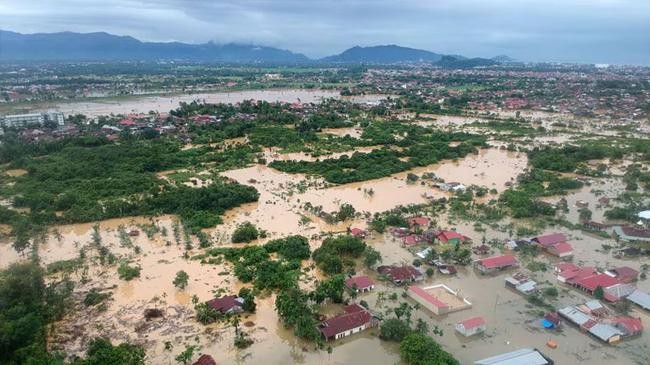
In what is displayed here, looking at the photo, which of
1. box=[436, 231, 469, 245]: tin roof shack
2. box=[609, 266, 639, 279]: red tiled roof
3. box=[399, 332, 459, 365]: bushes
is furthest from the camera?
box=[436, 231, 469, 245]: tin roof shack

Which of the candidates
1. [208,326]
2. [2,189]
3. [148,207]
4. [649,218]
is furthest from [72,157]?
[649,218]

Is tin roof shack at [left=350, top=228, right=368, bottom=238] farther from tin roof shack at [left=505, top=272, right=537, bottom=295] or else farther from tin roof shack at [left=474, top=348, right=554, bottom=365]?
tin roof shack at [left=474, top=348, right=554, bottom=365]

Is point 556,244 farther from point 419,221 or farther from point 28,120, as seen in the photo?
point 28,120

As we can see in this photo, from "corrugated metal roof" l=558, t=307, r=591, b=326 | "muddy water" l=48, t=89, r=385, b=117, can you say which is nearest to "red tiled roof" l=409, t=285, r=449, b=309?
"corrugated metal roof" l=558, t=307, r=591, b=326

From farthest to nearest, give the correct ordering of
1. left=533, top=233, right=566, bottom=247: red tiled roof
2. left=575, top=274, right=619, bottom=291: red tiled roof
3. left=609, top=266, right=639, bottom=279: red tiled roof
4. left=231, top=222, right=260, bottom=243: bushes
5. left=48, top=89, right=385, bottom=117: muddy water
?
left=48, top=89, right=385, bottom=117: muddy water → left=231, top=222, right=260, bottom=243: bushes → left=533, top=233, right=566, bottom=247: red tiled roof → left=609, top=266, right=639, bottom=279: red tiled roof → left=575, top=274, right=619, bottom=291: red tiled roof

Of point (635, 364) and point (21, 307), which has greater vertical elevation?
point (21, 307)

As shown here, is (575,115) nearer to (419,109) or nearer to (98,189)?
(419,109)

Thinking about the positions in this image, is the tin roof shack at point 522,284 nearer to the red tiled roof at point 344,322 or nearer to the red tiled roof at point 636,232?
the red tiled roof at point 344,322
